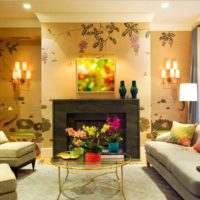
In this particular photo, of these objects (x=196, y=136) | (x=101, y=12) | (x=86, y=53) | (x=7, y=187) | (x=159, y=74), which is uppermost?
(x=101, y=12)

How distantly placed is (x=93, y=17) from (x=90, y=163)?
355cm

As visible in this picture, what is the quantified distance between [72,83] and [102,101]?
2.53 feet

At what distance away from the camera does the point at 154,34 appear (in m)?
6.68

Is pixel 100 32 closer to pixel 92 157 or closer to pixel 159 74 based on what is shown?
pixel 159 74

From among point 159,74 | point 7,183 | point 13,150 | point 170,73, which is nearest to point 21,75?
A: point 13,150

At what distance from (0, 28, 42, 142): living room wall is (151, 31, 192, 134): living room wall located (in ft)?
8.75

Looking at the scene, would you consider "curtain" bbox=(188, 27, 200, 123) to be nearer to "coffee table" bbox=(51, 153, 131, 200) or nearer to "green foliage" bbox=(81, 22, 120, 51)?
"green foliage" bbox=(81, 22, 120, 51)

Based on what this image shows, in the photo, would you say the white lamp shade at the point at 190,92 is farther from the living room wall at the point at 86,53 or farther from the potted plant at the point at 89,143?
the potted plant at the point at 89,143

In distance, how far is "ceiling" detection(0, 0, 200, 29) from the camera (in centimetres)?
542

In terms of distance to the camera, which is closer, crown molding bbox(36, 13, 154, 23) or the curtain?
crown molding bbox(36, 13, 154, 23)

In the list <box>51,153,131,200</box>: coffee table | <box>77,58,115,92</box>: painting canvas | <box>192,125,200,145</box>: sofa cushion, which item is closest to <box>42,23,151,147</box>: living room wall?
<box>77,58,115,92</box>: painting canvas

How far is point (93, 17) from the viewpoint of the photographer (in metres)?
6.11

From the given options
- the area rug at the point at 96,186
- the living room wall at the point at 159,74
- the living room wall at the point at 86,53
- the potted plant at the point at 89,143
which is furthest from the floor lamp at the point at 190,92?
the potted plant at the point at 89,143

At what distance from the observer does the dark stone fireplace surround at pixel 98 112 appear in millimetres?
5969
